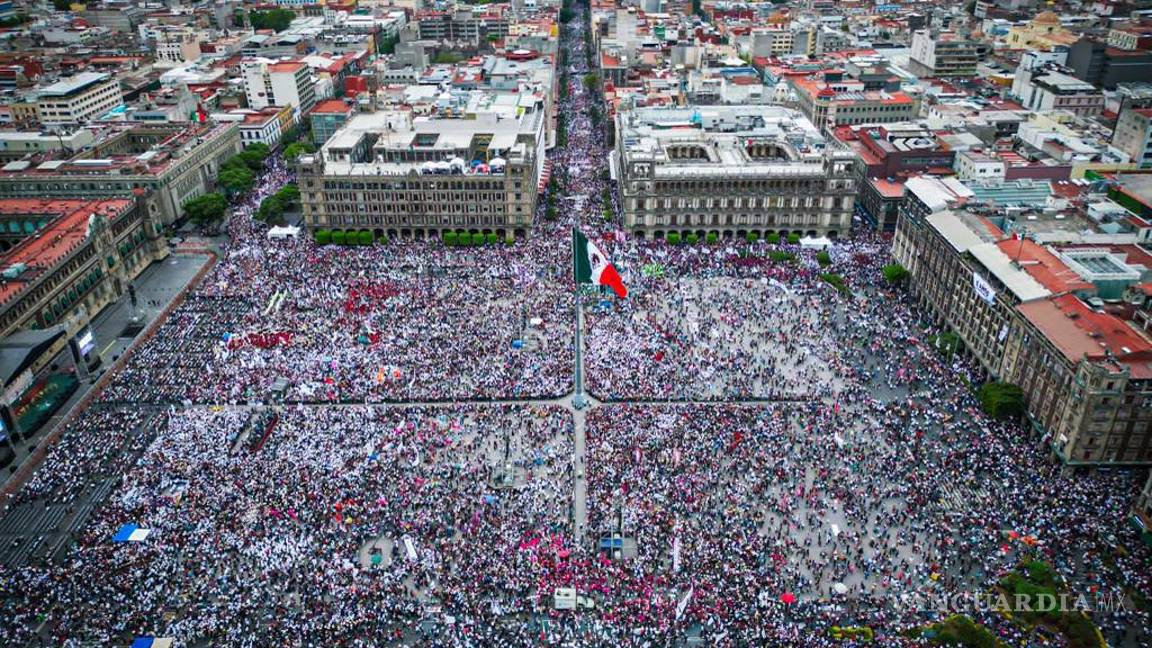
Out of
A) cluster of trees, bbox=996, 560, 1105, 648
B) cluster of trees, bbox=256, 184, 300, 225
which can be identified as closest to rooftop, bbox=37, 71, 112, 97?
cluster of trees, bbox=256, 184, 300, 225

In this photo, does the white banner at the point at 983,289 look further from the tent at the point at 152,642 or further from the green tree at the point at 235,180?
the green tree at the point at 235,180

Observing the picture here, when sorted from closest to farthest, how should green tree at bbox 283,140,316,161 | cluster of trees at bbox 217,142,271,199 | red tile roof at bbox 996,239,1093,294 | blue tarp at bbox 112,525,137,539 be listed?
blue tarp at bbox 112,525,137,539 → red tile roof at bbox 996,239,1093,294 → cluster of trees at bbox 217,142,271,199 → green tree at bbox 283,140,316,161

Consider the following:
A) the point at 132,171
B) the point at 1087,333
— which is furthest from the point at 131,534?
the point at 1087,333

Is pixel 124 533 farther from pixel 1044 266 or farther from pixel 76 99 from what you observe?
pixel 76 99

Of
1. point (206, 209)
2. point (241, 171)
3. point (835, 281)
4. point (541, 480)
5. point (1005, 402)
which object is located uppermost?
point (241, 171)

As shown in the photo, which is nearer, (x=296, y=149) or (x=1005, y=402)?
(x=1005, y=402)

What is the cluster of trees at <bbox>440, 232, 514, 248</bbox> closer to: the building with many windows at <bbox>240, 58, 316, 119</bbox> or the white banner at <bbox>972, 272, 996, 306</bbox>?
the white banner at <bbox>972, 272, 996, 306</bbox>

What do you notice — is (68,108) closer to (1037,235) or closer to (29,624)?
(29,624)
